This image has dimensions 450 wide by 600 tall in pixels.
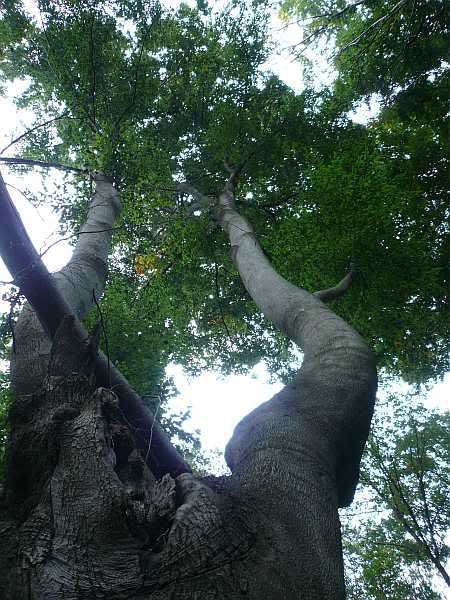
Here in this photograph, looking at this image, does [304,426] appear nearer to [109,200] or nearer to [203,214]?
[109,200]

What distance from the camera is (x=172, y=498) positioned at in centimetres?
175

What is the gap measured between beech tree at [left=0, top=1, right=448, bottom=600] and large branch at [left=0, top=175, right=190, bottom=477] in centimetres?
1

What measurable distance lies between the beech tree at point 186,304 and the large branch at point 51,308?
1 centimetres

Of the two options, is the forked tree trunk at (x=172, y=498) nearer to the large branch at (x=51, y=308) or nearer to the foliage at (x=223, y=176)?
the large branch at (x=51, y=308)

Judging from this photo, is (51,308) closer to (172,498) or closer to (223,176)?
(172,498)

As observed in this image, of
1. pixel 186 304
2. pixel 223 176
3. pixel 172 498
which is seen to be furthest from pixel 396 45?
pixel 172 498

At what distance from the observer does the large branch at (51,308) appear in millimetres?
2348

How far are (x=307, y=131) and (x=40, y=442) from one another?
381 inches

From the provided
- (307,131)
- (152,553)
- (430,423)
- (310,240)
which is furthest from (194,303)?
(152,553)

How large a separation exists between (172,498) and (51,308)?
147 centimetres

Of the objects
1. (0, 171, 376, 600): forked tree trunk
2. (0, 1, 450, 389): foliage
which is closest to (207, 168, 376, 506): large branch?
(0, 171, 376, 600): forked tree trunk

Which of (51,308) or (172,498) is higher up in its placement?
(51,308)

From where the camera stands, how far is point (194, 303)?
34.8 ft

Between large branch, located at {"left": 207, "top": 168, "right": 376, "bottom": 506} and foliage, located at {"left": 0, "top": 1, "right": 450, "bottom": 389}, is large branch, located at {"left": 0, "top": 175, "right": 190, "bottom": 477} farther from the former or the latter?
foliage, located at {"left": 0, "top": 1, "right": 450, "bottom": 389}
